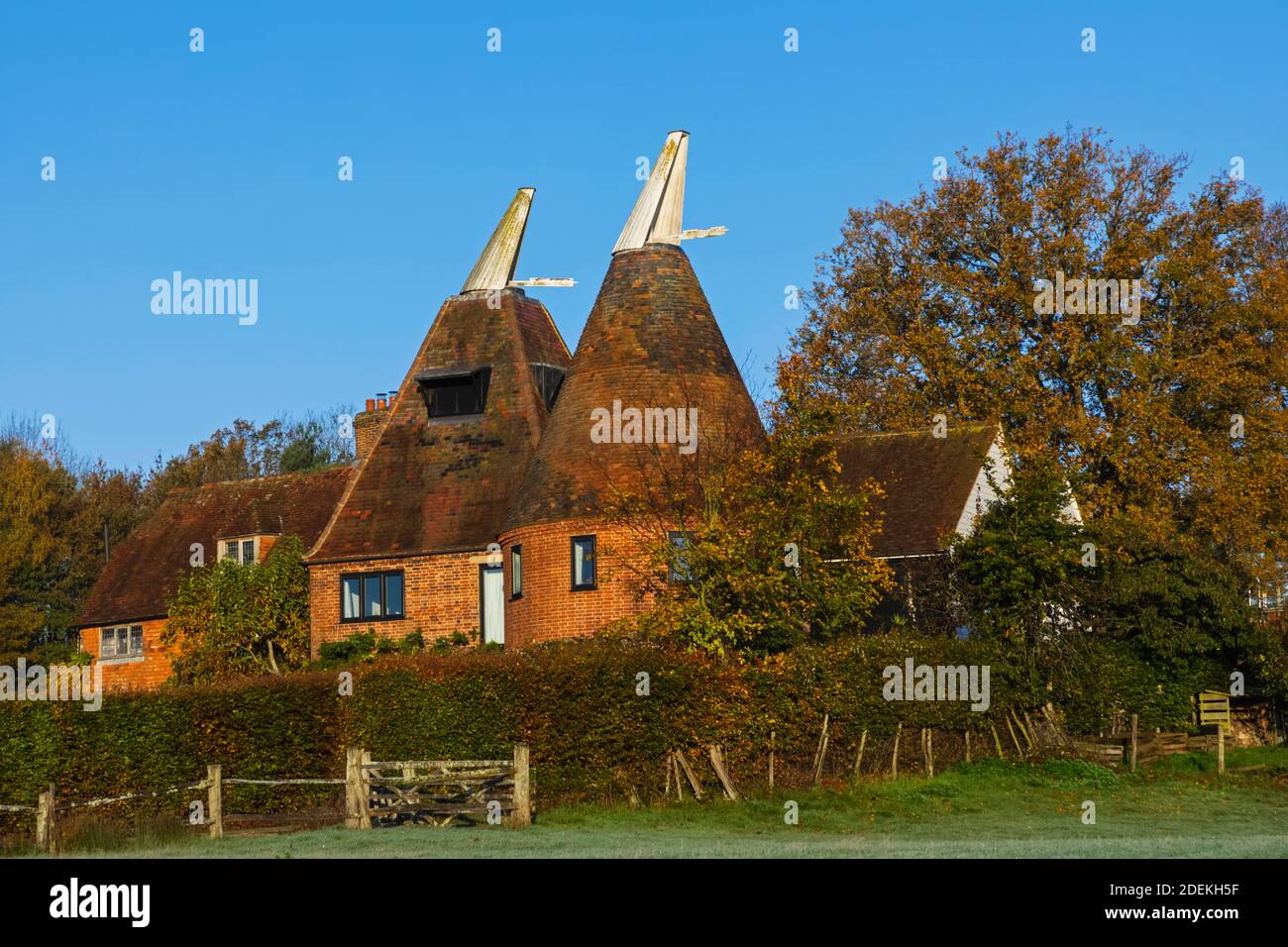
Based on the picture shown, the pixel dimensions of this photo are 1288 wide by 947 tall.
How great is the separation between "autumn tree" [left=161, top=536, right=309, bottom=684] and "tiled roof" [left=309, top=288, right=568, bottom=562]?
153cm

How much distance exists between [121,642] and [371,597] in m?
11.7

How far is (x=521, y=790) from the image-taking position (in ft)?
84.7

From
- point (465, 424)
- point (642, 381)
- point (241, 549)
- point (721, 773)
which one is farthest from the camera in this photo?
point (241, 549)

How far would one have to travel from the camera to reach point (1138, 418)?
46.3 meters

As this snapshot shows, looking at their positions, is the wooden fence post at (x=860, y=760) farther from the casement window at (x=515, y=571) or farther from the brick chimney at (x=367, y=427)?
the brick chimney at (x=367, y=427)

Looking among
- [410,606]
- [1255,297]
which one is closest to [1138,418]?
[1255,297]

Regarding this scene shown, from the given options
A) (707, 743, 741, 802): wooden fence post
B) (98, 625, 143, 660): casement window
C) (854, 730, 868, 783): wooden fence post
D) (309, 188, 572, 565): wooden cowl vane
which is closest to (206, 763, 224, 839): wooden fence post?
(707, 743, 741, 802): wooden fence post

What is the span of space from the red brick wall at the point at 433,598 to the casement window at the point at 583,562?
4173mm

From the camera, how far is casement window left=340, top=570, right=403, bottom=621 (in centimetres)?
3959

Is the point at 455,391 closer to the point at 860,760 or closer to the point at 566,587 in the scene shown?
the point at 566,587

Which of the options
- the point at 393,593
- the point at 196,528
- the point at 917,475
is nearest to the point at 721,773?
the point at 393,593

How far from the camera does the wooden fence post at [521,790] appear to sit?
2566 cm

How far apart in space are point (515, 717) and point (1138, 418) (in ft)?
82.3

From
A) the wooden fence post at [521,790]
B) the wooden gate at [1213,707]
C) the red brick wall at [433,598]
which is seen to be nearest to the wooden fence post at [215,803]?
the wooden fence post at [521,790]
